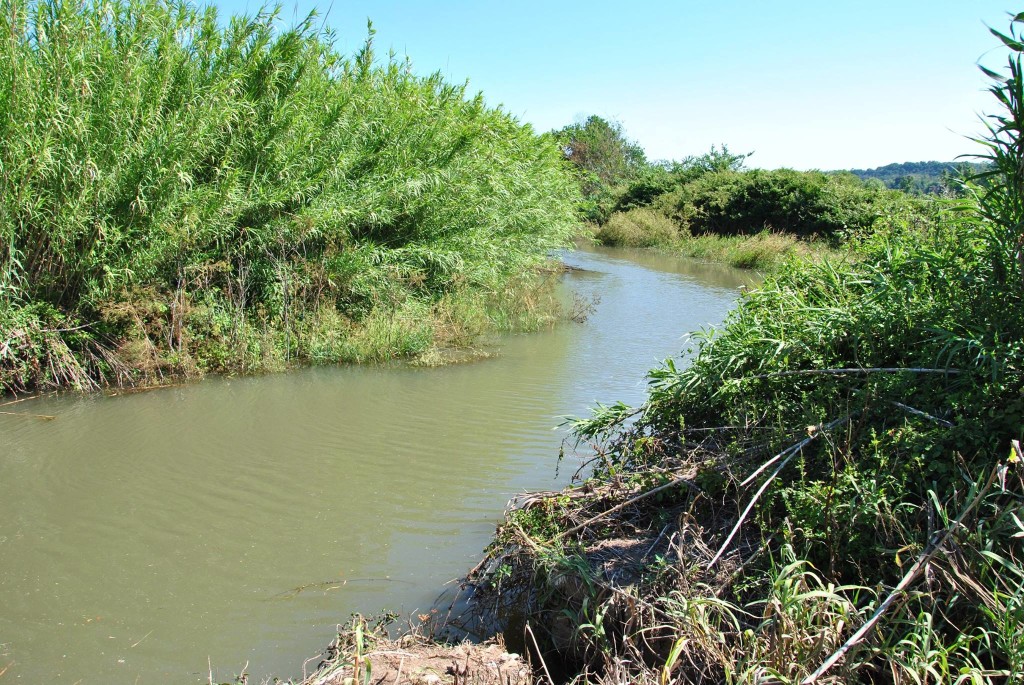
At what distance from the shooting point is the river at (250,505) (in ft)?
13.6

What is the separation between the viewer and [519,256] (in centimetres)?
1452

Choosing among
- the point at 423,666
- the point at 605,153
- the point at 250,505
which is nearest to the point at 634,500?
the point at 423,666

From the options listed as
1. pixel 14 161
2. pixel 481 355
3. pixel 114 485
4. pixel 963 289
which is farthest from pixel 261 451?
pixel 963 289

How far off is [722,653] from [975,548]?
43.8 inches

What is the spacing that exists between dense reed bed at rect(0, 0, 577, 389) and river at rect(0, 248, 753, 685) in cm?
70

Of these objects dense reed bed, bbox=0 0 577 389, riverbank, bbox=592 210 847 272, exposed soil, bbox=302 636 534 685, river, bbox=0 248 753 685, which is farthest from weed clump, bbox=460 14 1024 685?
riverbank, bbox=592 210 847 272

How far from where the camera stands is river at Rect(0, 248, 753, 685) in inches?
163

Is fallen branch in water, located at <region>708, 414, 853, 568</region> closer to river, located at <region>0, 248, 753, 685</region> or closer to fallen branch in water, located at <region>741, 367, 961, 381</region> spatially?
fallen branch in water, located at <region>741, 367, 961, 381</region>

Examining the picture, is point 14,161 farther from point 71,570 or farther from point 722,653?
point 722,653

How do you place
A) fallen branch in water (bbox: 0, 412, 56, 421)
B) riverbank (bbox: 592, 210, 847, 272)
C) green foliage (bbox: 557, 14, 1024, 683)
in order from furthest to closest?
riverbank (bbox: 592, 210, 847, 272) < fallen branch in water (bbox: 0, 412, 56, 421) < green foliage (bbox: 557, 14, 1024, 683)

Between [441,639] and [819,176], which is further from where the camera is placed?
[819,176]

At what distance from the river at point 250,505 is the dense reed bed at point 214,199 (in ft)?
2.29

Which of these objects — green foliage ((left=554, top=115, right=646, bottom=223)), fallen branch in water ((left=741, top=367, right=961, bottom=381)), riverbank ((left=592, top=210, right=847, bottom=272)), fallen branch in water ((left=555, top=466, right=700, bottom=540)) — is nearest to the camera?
fallen branch in water ((left=741, top=367, right=961, bottom=381))

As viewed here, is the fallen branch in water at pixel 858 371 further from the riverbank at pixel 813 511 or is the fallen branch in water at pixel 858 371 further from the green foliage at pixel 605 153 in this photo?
the green foliage at pixel 605 153
